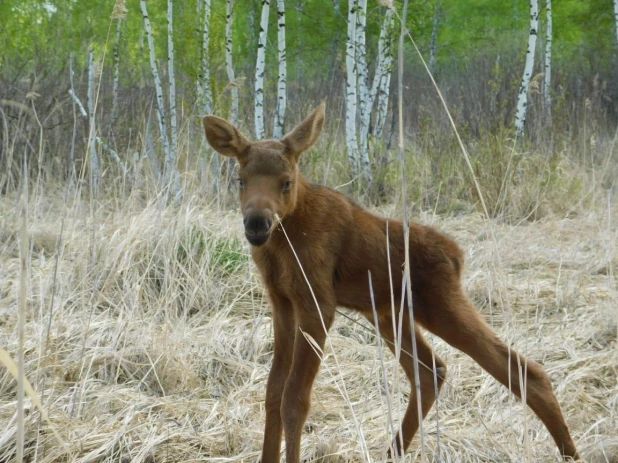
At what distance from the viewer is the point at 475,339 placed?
3.10m

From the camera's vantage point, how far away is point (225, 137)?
10.8 feet

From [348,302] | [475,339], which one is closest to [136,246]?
[348,302]

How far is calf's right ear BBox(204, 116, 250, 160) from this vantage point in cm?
325

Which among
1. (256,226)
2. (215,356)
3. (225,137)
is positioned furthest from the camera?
(215,356)

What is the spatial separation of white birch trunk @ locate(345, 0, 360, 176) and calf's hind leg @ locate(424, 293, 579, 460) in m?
5.33

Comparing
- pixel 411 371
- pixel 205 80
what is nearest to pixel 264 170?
pixel 411 371

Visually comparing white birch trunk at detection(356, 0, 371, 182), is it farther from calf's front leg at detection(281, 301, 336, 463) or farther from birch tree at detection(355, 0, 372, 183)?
calf's front leg at detection(281, 301, 336, 463)

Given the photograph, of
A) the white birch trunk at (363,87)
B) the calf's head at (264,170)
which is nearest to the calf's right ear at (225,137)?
the calf's head at (264,170)

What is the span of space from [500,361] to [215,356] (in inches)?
77.5

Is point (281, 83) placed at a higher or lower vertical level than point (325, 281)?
higher

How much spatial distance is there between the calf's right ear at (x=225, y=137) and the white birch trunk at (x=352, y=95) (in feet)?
16.6

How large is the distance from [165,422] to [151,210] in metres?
2.50

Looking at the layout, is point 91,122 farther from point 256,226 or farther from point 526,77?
point 526,77

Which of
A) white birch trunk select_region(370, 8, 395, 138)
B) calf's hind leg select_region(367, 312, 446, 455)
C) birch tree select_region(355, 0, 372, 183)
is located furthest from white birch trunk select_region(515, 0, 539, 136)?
calf's hind leg select_region(367, 312, 446, 455)
